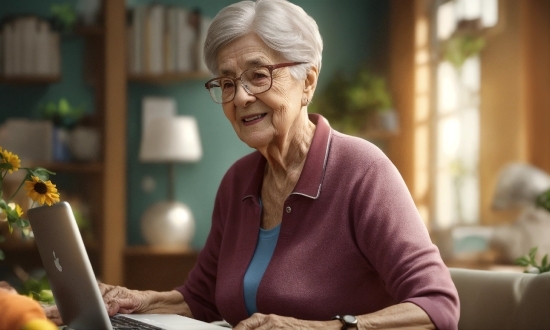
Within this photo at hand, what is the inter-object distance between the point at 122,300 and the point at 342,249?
466 mm

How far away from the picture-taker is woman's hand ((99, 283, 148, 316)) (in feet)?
4.87

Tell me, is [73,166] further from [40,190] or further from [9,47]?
[40,190]

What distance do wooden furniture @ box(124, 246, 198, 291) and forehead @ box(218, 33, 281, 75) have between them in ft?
11.0

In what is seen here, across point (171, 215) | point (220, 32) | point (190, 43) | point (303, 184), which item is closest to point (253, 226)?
point (303, 184)

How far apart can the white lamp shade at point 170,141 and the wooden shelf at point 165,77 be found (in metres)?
0.35

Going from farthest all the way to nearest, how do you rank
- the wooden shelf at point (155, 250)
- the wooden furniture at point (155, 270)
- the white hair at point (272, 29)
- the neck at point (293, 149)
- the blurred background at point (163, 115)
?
the wooden furniture at point (155, 270) → the wooden shelf at point (155, 250) → the blurred background at point (163, 115) → the neck at point (293, 149) → the white hair at point (272, 29)

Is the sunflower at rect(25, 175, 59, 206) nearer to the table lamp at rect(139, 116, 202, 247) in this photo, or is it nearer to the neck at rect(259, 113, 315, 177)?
the neck at rect(259, 113, 315, 177)

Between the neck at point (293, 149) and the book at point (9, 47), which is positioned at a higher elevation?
the book at point (9, 47)

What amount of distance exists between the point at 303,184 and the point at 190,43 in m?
3.46

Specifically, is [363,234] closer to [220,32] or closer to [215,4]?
[220,32]

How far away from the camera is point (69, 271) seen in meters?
1.13

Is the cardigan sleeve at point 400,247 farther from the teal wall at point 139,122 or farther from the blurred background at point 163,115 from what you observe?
the teal wall at point 139,122

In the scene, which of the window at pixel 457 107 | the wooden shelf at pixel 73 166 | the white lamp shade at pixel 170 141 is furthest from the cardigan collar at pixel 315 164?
the window at pixel 457 107

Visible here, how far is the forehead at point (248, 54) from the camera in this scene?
4.91ft
